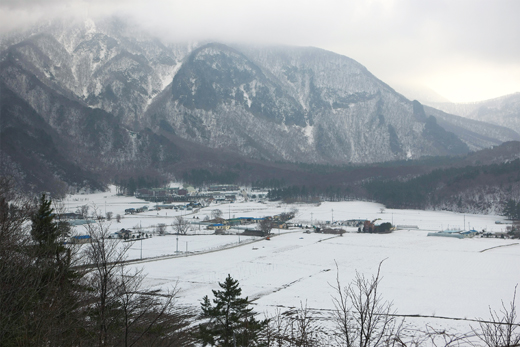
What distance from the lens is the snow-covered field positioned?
86.8ft

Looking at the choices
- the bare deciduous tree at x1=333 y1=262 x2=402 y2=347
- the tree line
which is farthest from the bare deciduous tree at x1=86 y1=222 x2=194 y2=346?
the bare deciduous tree at x1=333 y1=262 x2=402 y2=347

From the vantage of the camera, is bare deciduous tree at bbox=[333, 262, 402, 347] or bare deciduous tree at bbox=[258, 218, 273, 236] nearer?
bare deciduous tree at bbox=[333, 262, 402, 347]

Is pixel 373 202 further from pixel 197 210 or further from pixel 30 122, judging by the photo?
pixel 30 122

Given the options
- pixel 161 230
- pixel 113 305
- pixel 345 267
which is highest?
pixel 113 305

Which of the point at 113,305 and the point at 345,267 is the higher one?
the point at 113,305

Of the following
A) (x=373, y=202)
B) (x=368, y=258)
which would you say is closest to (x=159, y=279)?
(x=368, y=258)

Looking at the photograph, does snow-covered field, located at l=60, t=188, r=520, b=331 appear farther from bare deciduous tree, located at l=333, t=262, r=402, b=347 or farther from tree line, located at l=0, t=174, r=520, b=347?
tree line, located at l=0, t=174, r=520, b=347

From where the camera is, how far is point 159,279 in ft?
107

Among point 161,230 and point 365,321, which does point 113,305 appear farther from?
point 161,230

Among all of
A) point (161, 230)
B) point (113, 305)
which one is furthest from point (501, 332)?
point (161, 230)

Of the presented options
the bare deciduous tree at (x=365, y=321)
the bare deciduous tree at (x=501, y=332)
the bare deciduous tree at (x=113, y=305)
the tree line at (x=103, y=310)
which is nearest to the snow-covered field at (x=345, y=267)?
the bare deciduous tree at (x=365, y=321)

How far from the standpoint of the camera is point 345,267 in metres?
36.9

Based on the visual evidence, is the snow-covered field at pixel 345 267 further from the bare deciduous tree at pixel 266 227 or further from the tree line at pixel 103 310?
the tree line at pixel 103 310

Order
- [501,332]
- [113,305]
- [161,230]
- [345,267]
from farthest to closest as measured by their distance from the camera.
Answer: [161,230]
[345,267]
[113,305]
[501,332]
